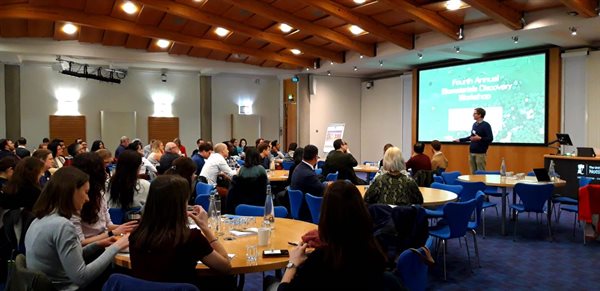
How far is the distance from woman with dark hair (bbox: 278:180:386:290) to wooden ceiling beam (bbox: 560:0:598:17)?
7166mm

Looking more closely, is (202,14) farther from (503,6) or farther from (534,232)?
(534,232)

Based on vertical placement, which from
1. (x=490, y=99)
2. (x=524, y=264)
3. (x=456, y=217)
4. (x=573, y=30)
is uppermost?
(x=573, y=30)

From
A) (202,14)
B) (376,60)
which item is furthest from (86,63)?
(376,60)

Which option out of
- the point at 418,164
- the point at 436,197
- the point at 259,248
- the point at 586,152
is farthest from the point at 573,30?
the point at 259,248

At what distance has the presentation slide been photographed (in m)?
10.9

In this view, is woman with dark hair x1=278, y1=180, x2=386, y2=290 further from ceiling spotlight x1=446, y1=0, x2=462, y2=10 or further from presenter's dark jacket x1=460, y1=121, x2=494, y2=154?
presenter's dark jacket x1=460, y1=121, x2=494, y2=154

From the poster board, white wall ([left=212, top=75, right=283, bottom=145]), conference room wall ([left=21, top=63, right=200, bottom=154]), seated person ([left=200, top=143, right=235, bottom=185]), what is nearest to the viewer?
seated person ([left=200, top=143, right=235, bottom=185])

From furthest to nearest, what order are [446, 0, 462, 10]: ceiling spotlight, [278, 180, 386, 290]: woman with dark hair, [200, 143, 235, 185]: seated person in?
[446, 0, 462, 10]: ceiling spotlight → [200, 143, 235, 185]: seated person → [278, 180, 386, 290]: woman with dark hair

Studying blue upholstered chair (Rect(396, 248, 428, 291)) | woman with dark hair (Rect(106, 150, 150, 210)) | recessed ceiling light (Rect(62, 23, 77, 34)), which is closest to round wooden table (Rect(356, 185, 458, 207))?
blue upholstered chair (Rect(396, 248, 428, 291))

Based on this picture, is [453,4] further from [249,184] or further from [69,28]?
[69,28]

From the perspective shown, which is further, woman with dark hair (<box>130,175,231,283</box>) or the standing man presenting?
the standing man presenting

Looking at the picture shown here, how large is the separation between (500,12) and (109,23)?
788 centimetres

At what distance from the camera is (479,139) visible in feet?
29.3

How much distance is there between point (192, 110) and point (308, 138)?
4.07 m
